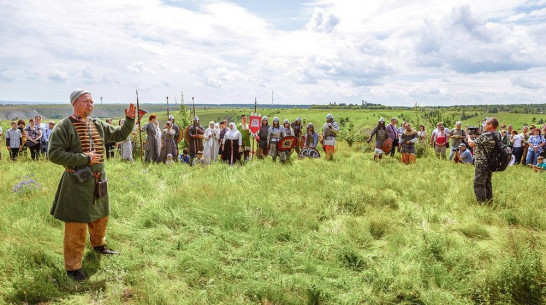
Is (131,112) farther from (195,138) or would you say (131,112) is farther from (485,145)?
(195,138)

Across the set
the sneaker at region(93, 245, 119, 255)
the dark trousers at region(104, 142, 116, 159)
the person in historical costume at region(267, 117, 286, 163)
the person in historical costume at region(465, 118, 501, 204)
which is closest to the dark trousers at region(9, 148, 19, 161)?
the dark trousers at region(104, 142, 116, 159)

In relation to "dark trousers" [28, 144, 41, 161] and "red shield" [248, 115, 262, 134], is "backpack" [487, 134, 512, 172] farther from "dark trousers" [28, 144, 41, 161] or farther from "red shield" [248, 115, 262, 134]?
"dark trousers" [28, 144, 41, 161]

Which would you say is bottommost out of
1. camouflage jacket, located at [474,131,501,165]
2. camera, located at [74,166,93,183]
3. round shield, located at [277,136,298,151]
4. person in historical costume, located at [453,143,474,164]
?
person in historical costume, located at [453,143,474,164]

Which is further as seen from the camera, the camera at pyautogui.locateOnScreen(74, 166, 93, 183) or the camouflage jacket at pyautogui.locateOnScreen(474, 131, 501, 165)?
the camouflage jacket at pyautogui.locateOnScreen(474, 131, 501, 165)

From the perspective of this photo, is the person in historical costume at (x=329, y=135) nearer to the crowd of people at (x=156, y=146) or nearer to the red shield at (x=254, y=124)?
the crowd of people at (x=156, y=146)

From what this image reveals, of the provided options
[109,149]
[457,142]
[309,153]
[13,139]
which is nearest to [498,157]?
[457,142]

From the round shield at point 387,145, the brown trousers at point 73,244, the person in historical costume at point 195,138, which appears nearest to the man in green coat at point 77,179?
the brown trousers at point 73,244

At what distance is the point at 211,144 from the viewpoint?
12.8m

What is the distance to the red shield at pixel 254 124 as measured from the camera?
12.7m

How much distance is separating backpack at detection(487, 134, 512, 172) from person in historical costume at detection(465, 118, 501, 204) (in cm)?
4

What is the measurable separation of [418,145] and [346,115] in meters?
130

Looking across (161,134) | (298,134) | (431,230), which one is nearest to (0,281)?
(431,230)

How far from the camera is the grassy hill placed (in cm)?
360

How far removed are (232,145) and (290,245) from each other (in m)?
7.80
